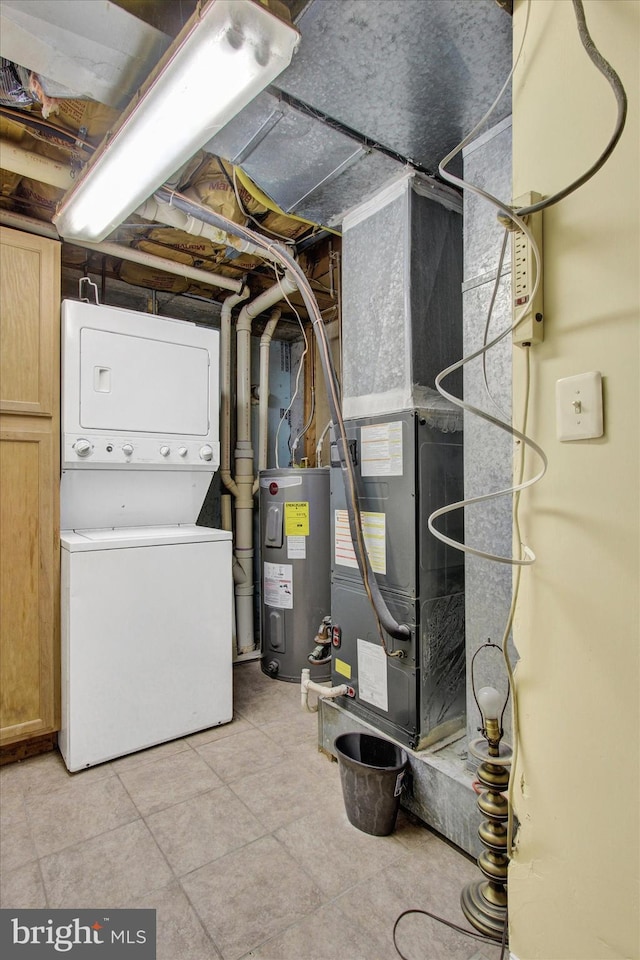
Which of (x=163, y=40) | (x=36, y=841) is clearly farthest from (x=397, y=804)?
(x=163, y=40)

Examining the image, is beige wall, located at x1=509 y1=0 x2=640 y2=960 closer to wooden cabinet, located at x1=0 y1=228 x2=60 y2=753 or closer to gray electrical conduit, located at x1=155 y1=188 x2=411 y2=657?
gray electrical conduit, located at x1=155 y1=188 x2=411 y2=657

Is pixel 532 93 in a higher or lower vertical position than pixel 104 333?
higher

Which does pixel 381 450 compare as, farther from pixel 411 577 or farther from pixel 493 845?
pixel 493 845

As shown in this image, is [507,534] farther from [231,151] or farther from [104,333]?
[104,333]

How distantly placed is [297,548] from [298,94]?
219 centimetres

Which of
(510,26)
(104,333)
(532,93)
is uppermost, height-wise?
(510,26)

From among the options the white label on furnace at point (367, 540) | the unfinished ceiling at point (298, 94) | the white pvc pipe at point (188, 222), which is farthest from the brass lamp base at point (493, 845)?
the white pvc pipe at point (188, 222)

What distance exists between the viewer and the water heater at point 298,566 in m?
2.97

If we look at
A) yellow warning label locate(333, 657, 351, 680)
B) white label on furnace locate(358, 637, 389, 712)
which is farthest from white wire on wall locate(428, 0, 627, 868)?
yellow warning label locate(333, 657, 351, 680)

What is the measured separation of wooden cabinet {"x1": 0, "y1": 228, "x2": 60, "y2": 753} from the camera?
210 centimetres

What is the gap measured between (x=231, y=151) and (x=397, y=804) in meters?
2.34

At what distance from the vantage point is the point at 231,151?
1.77 metres

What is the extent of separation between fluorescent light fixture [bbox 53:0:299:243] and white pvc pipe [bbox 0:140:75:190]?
0.14 meters

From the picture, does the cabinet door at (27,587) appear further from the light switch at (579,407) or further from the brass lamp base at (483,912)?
the light switch at (579,407)
